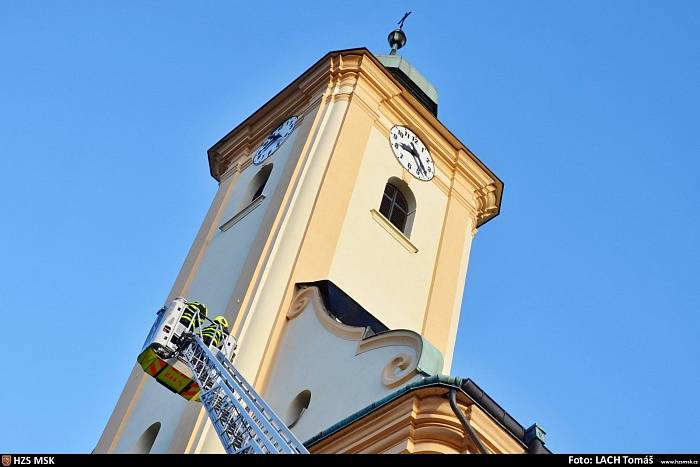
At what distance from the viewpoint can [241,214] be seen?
19562 millimetres

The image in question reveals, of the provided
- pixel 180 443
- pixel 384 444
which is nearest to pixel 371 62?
pixel 180 443

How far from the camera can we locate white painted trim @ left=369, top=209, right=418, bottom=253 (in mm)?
18844

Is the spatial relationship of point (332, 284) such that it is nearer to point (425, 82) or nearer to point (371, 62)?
point (371, 62)

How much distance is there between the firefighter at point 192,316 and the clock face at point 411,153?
7.83 metres

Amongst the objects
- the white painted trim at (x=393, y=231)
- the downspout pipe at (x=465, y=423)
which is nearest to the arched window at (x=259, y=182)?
the white painted trim at (x=393, y=231)

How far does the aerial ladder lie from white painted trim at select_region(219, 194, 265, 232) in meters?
5.83

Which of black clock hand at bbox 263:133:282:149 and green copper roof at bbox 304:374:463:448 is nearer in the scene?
green copper roof at bbox 304:374:463:448

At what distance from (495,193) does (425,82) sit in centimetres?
357

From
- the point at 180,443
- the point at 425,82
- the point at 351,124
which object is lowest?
the point at 180,443

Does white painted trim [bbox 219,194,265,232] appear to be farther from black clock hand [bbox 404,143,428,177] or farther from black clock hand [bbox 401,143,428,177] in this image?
black clock hand [bbox 404,143,428,177]

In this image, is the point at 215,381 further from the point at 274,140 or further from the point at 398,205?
the point at 274,140

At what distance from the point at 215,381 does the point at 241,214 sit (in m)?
8.53

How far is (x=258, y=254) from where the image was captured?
1733 centimetres

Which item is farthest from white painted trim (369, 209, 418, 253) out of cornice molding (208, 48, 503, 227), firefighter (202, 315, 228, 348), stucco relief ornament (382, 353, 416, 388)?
firefighter (202, 315, 228, 348)
